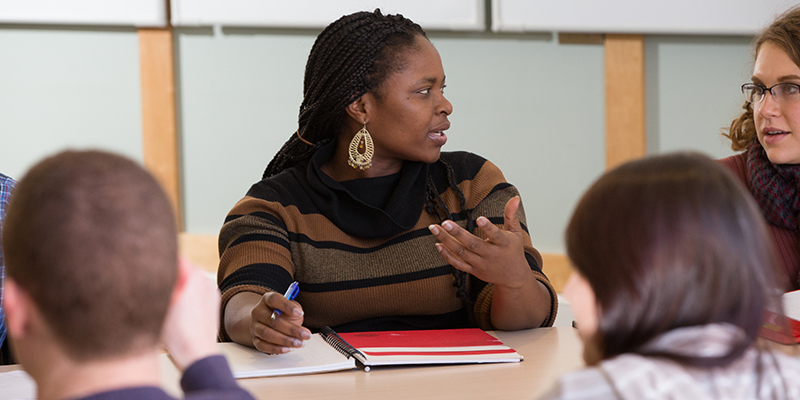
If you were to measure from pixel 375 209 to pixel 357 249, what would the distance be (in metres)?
0.11

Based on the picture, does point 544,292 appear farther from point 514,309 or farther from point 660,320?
point 660,320

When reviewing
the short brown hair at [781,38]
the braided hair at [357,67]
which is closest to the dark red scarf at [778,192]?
the short brown hair at [781,38]

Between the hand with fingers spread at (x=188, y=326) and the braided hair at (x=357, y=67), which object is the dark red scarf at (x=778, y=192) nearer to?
the braided hair at (x=357, y=67)

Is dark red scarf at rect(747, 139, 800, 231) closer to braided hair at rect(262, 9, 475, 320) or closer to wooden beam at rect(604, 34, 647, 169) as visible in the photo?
braided hair at rect(262, 9, 475, 320)

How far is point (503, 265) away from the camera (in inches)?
59.4

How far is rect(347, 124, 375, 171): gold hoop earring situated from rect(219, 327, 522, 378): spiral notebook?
514 mm

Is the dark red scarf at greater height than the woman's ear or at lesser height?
lesser

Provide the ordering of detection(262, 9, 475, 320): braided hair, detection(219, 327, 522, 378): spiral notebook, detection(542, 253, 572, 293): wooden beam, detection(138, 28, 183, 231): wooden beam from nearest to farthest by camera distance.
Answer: detection(219, 327, 522, 378): spiral notebook < detection(262, 9, 475, 320): braided hair < detection(542, 253, 572, 293): wooden beam < detection(138, 28, 183, 231): wooden beam

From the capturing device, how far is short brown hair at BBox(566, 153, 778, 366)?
0.66 m

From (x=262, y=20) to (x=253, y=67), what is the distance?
232 millimetres

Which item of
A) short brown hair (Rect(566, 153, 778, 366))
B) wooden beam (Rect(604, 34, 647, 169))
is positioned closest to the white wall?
wooden beam (Rect(604, 34, 647, 169))

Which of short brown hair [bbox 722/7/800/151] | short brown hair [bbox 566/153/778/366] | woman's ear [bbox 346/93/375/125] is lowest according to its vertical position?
short brown hair [bbox 566/153/778/366]

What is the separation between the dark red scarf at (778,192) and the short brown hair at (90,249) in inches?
67.6

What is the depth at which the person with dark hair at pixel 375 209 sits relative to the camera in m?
1.67
